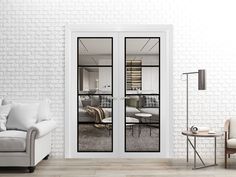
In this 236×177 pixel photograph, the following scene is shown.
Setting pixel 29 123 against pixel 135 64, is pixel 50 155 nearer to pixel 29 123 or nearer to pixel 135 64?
pixel 29 123

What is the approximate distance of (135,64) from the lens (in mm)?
6125

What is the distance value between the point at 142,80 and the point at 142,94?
8.8 inches

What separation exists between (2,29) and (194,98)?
10.5ft

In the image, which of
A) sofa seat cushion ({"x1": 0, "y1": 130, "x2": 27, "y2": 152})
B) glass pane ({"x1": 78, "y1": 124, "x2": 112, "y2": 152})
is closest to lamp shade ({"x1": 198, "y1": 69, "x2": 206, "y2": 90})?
glass pane ({"x1": 78, "y1": 124, "x2": 112, "y2": 152})

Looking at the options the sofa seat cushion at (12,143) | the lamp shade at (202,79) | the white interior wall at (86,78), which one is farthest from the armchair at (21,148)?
the lamp shade at (202,79)

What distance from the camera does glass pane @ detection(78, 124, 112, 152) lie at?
6.12 metres

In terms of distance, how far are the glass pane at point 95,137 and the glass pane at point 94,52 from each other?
100cm

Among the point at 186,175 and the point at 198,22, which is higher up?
the point at 198,22

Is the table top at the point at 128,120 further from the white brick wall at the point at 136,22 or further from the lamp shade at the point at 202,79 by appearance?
the lamp shade at the point at 202,79

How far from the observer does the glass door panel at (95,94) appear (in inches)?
241

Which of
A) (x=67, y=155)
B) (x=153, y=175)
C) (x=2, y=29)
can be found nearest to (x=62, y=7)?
(x=2, y=29)

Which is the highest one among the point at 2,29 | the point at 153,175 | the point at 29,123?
the point at 2,29

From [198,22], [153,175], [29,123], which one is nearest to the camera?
[153,175]

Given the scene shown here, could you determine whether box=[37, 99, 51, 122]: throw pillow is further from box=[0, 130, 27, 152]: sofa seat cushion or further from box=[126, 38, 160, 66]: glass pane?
box=[126, 38, 160, 66]: glass pane
